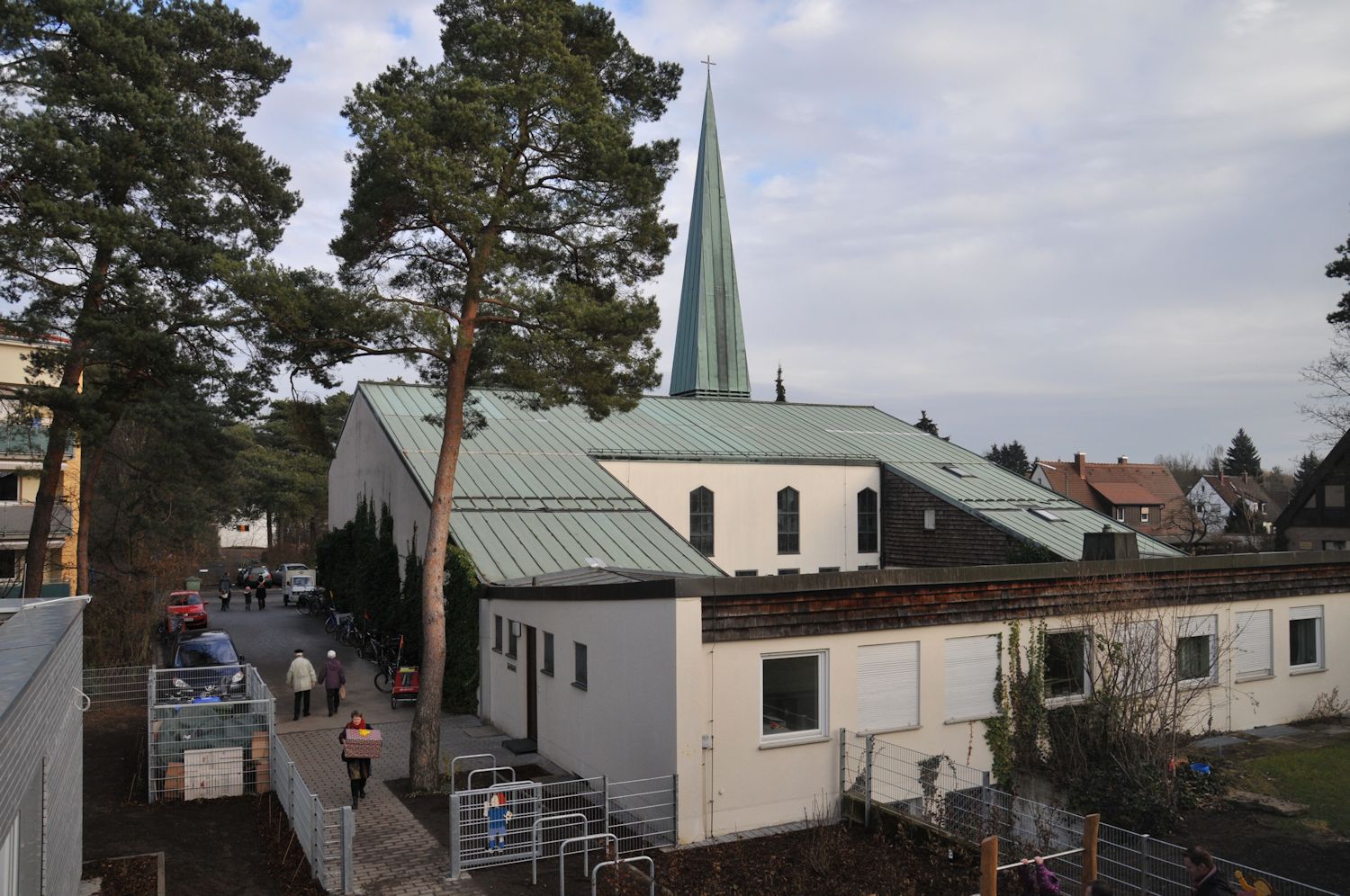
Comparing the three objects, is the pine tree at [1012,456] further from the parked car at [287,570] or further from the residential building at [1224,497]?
the parked car at [287,570]

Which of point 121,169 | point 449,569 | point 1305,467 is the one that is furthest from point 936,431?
point 121,169

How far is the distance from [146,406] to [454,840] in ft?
51.8

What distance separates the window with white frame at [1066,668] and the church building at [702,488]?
30.1 ft

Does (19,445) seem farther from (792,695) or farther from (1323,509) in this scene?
(1323,509)

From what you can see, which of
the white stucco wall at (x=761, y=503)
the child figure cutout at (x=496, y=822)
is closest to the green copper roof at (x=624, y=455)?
the white stucco wall at (x=761, y=503)

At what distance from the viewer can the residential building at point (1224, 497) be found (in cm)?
6706

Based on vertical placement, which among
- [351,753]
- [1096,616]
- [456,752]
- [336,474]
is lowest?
[456,752]

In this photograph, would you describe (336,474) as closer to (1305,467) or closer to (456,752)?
(456,752)

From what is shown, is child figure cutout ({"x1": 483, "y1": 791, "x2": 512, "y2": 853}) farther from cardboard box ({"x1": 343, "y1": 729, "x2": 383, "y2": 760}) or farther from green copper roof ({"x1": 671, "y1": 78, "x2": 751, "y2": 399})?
green copper roof ({"x1": 671, "y1": 78, "x2": 751, "y2": 399})

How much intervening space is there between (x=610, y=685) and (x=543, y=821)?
6.64 feet

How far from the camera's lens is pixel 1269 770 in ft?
45.8

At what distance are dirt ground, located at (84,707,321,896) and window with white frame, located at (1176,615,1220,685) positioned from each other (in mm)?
13774

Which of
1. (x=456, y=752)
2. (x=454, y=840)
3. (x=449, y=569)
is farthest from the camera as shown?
(x=449, y=569)

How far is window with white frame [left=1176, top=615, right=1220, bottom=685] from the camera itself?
15711 millimetres
